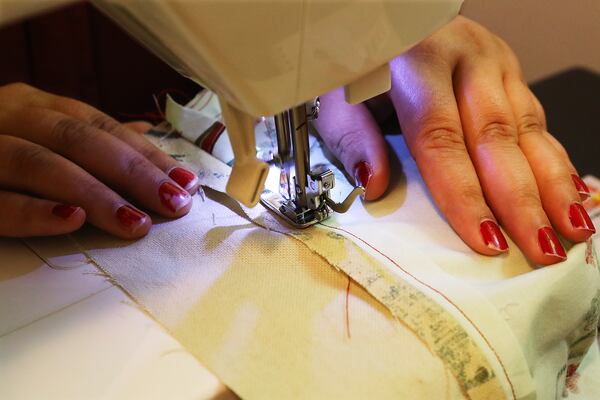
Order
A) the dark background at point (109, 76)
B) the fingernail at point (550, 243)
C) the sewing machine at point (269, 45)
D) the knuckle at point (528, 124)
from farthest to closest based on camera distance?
1. the dark background at point (109, 76)
2. the knuckle at point (528, 124)
3. the fingernail at point (550, 243)
4. the sewing machine at point (269, 45)

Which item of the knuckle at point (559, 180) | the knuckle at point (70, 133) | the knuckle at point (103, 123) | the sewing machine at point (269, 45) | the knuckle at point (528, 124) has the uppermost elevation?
the sewing machine at point (269, 45)

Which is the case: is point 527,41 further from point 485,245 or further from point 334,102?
point 485,245

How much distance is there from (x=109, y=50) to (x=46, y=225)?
0.54 metres

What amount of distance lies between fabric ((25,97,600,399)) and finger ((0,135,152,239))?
0.06 feet

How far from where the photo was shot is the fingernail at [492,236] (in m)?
0.54

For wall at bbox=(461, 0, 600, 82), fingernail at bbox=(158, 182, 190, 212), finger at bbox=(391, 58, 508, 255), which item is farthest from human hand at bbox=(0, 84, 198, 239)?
wall at bbox=(461, 0, 600, 82)

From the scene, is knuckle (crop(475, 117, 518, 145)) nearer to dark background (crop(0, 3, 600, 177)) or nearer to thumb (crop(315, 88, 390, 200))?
thumb (crop(315, 88, 390, 200))

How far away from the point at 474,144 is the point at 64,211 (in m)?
0.38

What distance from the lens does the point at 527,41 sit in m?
1.38

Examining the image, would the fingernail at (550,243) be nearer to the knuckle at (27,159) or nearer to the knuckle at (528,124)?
the knuckle at (528,124)

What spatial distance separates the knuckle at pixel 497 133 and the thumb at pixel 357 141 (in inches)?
3.7

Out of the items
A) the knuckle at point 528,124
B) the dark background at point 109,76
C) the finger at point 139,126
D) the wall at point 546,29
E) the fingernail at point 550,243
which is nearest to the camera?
the fingernail at point 550,243

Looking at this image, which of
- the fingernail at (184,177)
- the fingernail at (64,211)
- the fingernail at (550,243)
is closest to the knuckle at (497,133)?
the fingernail at (550,243)

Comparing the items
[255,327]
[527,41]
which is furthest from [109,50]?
[527,41]
